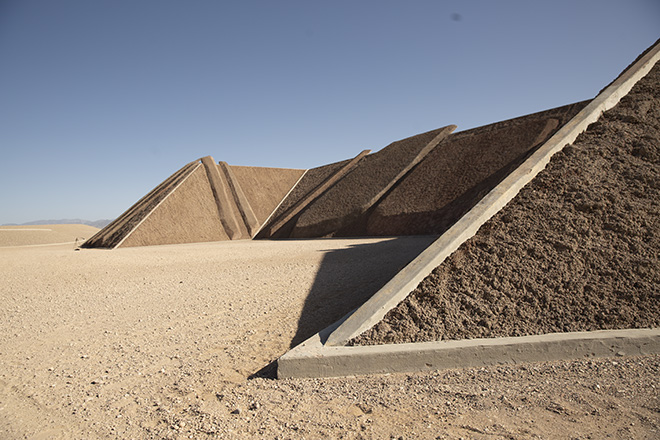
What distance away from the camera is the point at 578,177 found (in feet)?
15.9

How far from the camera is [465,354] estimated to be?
3186mm

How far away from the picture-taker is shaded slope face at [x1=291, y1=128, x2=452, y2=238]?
1702cm

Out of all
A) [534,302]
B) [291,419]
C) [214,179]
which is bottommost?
[291,419]

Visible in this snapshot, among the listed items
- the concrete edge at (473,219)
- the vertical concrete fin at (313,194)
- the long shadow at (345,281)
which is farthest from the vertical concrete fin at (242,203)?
the concrete edge at (473,219)

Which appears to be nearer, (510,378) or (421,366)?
(510,378)

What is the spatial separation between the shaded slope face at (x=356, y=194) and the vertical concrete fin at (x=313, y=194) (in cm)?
149

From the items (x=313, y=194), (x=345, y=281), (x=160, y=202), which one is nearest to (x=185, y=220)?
(x=160, y=202)

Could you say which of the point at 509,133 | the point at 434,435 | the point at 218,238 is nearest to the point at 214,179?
the point at 218,238

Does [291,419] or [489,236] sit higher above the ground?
[489,236]

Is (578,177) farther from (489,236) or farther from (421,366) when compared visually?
(421,366)

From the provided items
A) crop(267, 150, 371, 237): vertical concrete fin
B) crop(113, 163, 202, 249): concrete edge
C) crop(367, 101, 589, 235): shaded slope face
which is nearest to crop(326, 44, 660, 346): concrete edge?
crop(367, 101, 589, 235): shaded slope face

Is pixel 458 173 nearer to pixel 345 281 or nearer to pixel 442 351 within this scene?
pixel 345 281

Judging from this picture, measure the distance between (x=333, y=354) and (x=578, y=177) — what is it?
12.4 feet

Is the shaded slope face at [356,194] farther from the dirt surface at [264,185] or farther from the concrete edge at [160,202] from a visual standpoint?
the concrete edge at [160,202]
